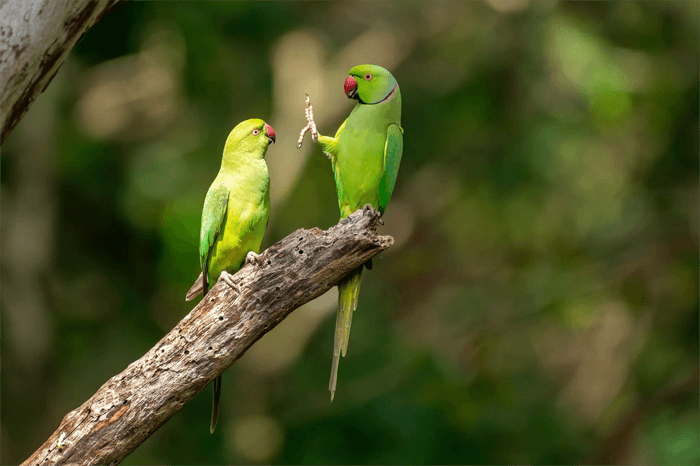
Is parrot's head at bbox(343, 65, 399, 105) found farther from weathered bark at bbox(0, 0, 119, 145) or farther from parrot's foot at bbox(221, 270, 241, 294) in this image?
weathered bark at bbox(0, 0, 119, 145)

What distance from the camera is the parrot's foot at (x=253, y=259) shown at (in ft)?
8.58

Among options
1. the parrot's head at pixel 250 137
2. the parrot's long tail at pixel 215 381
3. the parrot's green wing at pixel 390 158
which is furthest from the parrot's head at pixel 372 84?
the parrot's long tail at pixel 215 381

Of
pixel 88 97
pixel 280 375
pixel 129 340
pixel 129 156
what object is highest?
pixel 88 97

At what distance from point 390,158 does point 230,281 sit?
2.67ft

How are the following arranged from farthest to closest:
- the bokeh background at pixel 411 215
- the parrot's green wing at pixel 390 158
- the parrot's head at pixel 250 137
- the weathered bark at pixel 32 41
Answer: the bokeh background at pixel 411 215 < the parrot's head at pixel 250 137 < the parrot's green wing at pixel 390 158 < the weathered bark at pixel 32 41

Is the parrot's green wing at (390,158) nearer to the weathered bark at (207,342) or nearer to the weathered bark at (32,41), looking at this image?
the weathered bark at (207,342)

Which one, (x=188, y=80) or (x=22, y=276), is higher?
(x=188, y=80)

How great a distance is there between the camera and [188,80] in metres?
7.53

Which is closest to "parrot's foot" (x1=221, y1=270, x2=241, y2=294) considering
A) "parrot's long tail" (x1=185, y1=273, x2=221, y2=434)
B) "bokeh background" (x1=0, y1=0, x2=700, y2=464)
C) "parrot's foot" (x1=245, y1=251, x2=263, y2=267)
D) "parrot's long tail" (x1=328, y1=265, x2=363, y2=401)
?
"parrot's foot" (x1=245, y1=251, x2=263, y2=267)

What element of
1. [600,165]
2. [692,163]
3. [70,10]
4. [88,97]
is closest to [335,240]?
[70,10]

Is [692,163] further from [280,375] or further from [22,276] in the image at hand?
[22,276]

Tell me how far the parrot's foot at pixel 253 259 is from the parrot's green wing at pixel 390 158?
545 millimetres

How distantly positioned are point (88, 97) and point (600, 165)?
6390 millimetres

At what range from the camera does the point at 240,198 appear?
267cm
